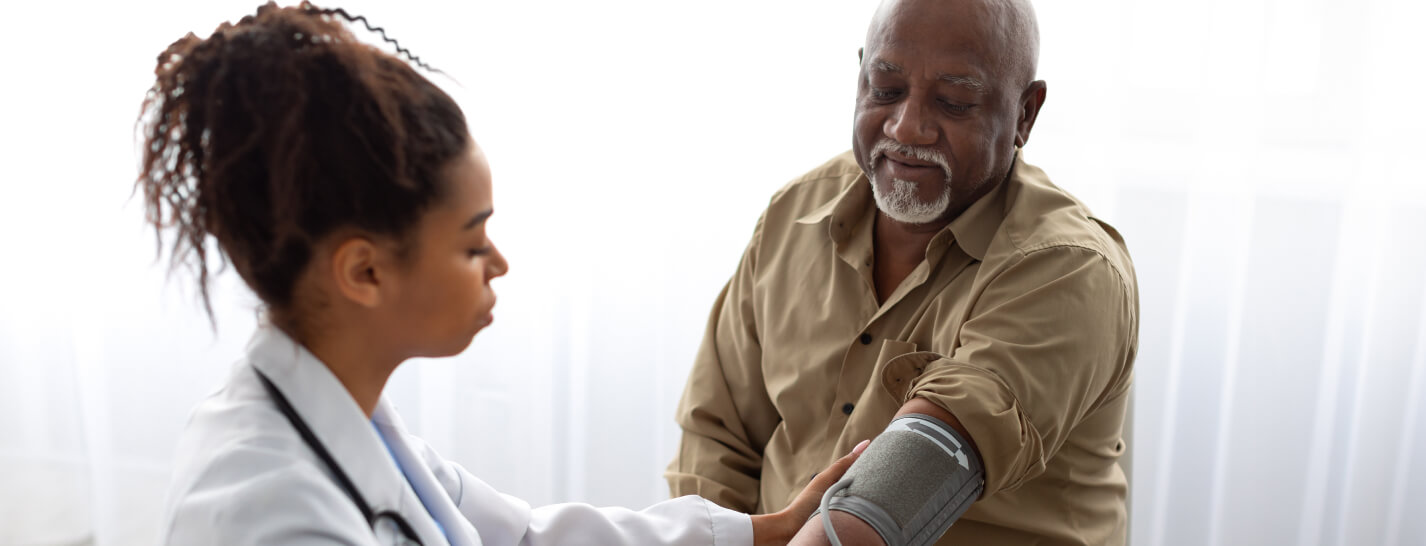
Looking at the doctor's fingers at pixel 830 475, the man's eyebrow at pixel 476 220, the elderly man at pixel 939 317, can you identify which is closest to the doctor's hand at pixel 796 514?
the doctor's fingers at pixel 830 475

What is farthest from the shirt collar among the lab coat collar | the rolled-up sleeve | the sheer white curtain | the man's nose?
the sheer white curtain

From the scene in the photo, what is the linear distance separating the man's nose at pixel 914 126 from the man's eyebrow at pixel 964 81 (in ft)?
0.15

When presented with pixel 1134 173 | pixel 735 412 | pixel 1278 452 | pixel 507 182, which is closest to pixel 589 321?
pixel 507 182

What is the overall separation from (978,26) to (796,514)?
618 millimetres

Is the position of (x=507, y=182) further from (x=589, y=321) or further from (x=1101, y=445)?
(x=1101, y=445)

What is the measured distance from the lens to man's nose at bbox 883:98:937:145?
1.36 meters

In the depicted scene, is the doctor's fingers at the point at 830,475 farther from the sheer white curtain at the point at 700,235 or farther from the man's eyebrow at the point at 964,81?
the sheer white curtain at the point at 700,235

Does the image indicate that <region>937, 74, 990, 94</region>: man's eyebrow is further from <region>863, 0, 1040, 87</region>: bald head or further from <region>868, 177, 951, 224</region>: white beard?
<region>868, 177, 951, 224</region>: white beard

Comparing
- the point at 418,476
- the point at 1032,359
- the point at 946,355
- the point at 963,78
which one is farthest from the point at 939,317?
the point at 418,476

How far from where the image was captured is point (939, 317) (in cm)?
140

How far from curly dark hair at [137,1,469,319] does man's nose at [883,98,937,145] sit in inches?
25.8

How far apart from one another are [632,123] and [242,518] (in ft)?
4.78

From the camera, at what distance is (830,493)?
3.77 ft

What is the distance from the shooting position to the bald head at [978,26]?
1.33m
